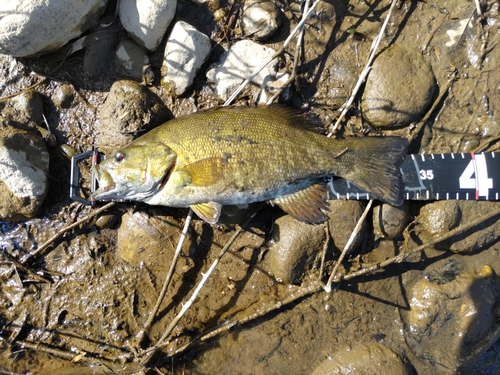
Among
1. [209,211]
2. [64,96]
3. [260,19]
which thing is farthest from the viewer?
[64,96]

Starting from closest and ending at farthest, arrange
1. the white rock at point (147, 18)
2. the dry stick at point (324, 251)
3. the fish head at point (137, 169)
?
the fish head at point (137, 169) < the white rock at point (147, 18) < the dry stick at point (324, 251)

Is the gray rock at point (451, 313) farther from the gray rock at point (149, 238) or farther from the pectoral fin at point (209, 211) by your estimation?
the gray rock at point (149, 238)

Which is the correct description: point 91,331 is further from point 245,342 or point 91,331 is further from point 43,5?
point 43,5

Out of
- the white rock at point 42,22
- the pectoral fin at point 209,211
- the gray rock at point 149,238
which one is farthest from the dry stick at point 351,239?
the white rock at point 42,22

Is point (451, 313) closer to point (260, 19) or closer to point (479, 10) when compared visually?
point (479, 10)

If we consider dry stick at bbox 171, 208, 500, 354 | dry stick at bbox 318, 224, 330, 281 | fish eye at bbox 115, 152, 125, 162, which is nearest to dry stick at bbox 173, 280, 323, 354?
dry stick at bbox 171, 208, 500, 354

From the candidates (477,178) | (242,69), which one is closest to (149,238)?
(242,69)
